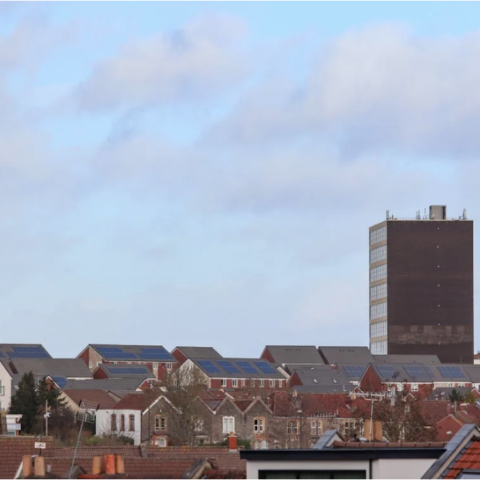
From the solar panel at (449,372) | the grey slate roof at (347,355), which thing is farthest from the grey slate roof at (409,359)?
the solar panel at (449,372)

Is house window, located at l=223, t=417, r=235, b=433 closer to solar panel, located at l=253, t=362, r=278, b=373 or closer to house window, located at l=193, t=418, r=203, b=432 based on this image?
house window, located at l=193, t=418, r=203, b=432

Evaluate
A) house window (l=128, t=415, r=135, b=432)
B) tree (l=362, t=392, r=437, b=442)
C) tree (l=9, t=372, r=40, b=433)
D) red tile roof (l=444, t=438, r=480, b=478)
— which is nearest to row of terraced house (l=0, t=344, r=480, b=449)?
house window (l=128, t=415, r=135, b=432)

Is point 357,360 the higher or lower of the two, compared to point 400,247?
lower

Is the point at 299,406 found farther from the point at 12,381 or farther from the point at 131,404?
the point at 12,381

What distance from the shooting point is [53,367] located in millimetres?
147875

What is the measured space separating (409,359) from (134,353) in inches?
1450

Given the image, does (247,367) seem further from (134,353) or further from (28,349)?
(28,349)

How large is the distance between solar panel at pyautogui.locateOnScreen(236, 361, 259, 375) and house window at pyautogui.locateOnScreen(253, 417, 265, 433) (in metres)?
61.0

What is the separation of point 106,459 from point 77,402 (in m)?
89.7

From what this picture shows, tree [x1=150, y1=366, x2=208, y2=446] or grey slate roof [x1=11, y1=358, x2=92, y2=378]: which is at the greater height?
grey slate roof [x1=11, y1=358, x2=92, y2=378]

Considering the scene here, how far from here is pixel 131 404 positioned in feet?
325

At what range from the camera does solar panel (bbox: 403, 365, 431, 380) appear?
169875 mm

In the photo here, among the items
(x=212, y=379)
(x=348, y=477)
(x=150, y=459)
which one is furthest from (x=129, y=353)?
(x=348, y=477)

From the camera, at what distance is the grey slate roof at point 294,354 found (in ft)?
585
